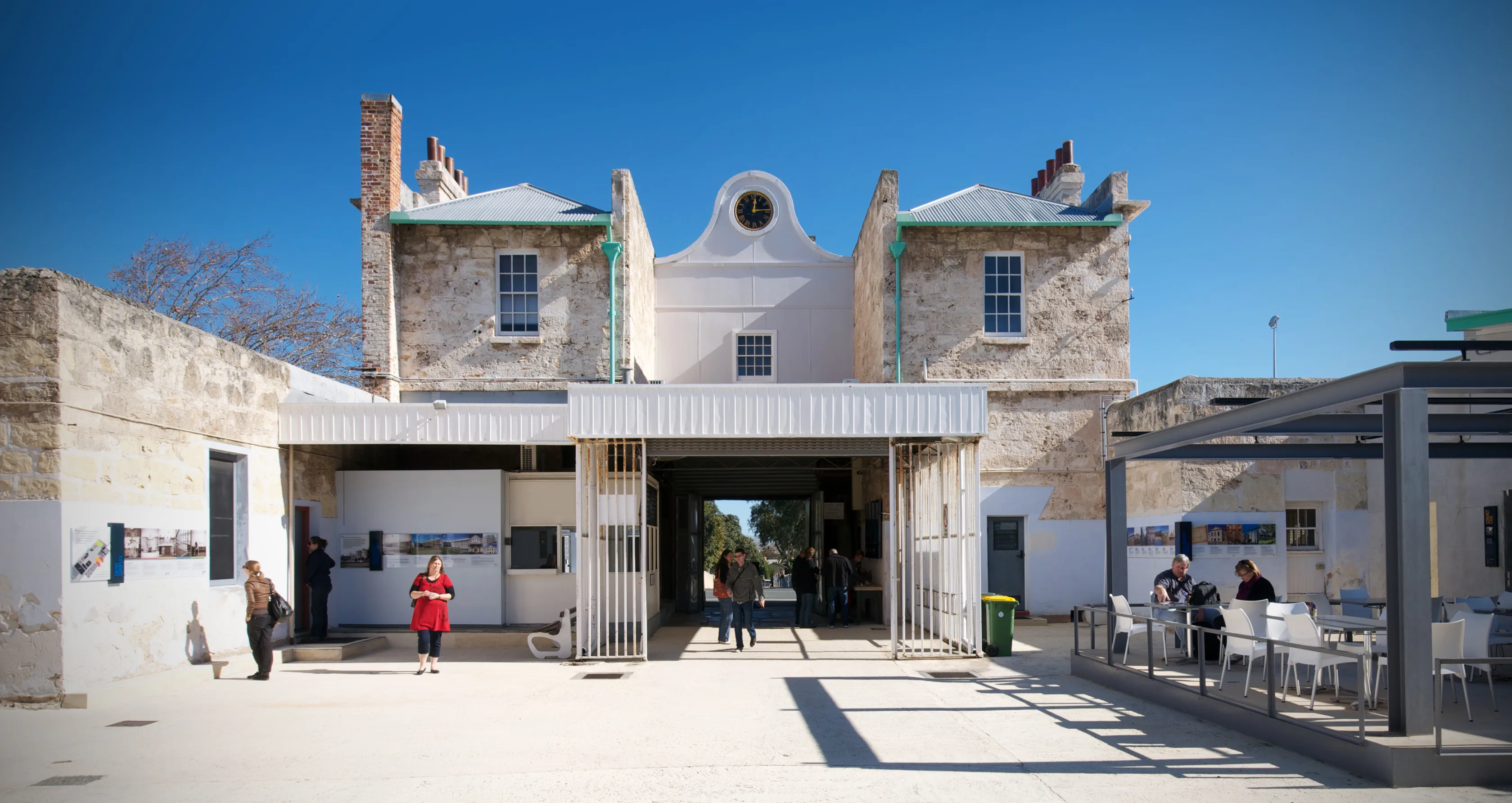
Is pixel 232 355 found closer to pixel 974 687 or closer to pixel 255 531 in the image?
pixel 255 531

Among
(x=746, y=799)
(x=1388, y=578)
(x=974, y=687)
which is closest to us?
(x=746, y=799)

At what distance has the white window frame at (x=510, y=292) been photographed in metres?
19.7

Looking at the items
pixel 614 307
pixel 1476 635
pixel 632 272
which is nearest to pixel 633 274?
pixel 632 272

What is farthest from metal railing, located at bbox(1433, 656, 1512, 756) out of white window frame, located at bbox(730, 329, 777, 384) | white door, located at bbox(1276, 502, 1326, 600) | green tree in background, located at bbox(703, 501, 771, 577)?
green tree in background, located at bbox(703, 501, 771, 577)

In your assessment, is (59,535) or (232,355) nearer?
(59,535)

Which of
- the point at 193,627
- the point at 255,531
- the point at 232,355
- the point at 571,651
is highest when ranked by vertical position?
the point at 232,355

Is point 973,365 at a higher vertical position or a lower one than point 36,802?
higher

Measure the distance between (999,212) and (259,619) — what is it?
15.2m

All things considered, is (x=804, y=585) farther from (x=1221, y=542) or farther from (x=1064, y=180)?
(x=1064, y=180)

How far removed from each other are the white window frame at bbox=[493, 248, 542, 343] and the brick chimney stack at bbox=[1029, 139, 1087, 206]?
11.0 m

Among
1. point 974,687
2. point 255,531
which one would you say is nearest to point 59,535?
point 255,531

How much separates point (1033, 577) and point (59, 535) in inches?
611

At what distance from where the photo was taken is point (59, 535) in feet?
32.7

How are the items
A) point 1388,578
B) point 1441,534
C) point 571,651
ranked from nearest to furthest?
point 1388,578 < point 571,651 < point 1441,534
